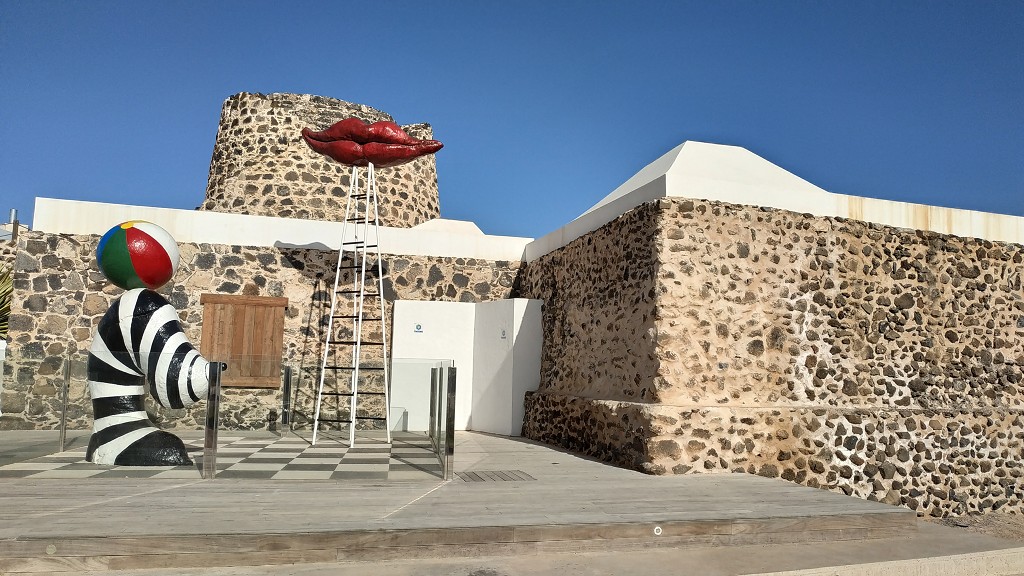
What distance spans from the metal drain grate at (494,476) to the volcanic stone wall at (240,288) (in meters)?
2.36

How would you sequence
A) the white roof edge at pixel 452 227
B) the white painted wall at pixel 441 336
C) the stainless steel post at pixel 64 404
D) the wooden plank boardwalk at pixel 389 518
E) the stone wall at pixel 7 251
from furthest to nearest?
the stone wall at pixel 7 251 < the white roof edge at pixel 452 227 < the white painted wall at pixel 441 336 < the stainless steel post at pixel 64 404 < the wooden plank boardwalk at pixel 389 518

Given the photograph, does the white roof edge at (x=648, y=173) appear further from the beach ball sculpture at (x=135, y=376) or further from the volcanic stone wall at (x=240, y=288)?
the beach ball sculpture at (x=135, y=376)

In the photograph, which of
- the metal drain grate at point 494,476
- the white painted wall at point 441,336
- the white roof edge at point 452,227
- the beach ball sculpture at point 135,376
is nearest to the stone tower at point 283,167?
the white roof edge at point 452,227

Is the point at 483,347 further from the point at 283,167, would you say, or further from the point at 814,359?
the point at 283,167

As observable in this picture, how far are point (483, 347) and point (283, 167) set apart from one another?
18.5ft

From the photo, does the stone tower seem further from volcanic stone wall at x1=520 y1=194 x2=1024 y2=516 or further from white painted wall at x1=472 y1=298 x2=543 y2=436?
volcanic stone wall at x1=520 y1=194 x2=1024 y2=516

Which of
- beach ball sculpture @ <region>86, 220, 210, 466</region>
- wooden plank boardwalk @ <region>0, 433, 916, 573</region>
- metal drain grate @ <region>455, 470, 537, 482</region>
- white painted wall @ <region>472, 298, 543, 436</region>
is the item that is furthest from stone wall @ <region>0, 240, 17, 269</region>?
metal drain grate @ <region>455, 470, 537, 482</region>

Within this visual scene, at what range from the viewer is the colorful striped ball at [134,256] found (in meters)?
6.57

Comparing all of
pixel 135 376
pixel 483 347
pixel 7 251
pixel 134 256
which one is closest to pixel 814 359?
pixel 483 347

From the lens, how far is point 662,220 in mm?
7477

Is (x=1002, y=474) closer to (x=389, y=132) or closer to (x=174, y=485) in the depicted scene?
(x=389, y=132)

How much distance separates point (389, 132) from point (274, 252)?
9.95 feet

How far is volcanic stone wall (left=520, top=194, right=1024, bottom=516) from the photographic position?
288 inches

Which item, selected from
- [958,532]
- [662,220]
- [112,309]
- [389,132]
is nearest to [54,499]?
[112,309]
